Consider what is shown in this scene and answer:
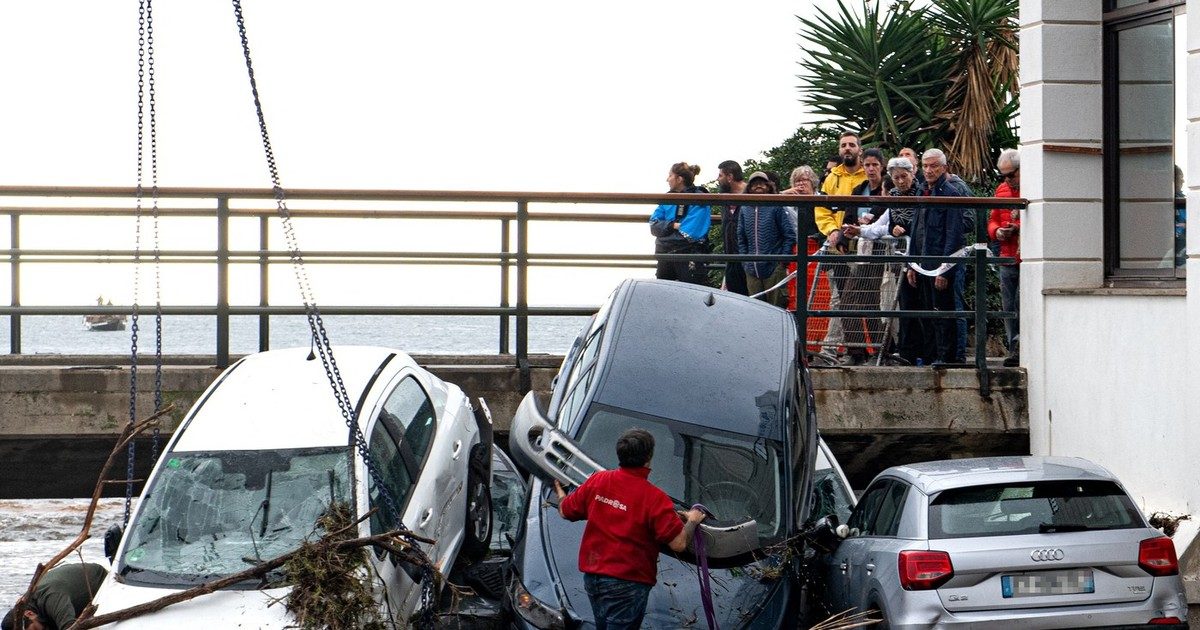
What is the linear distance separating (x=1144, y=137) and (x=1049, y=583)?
18.2ft

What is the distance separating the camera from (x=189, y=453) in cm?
747

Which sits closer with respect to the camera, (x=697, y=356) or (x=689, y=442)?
(x=689, y=442)

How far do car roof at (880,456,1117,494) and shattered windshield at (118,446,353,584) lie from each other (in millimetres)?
3091

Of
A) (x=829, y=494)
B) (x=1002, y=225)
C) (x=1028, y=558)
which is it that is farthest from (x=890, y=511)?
(x=1002, y=225)

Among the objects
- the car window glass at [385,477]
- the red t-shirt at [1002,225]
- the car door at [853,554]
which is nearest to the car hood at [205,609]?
the car window glass at [385,477]

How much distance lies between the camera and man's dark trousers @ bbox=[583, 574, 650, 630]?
6449 millimetres

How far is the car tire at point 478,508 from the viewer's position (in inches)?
350

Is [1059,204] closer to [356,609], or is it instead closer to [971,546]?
[971,546]

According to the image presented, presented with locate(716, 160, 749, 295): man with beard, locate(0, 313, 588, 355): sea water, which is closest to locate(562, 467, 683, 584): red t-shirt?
locate(716, 160, 749, 295): man with beard

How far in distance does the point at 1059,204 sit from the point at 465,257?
198 inches

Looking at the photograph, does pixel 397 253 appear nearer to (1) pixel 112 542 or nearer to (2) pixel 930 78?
(1) pixel 112 542

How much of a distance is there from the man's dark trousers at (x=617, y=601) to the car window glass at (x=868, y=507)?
2.03 m

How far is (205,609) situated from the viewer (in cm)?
658

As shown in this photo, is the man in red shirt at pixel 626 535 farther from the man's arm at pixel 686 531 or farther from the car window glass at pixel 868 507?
the car window glass at pixel 868 507
